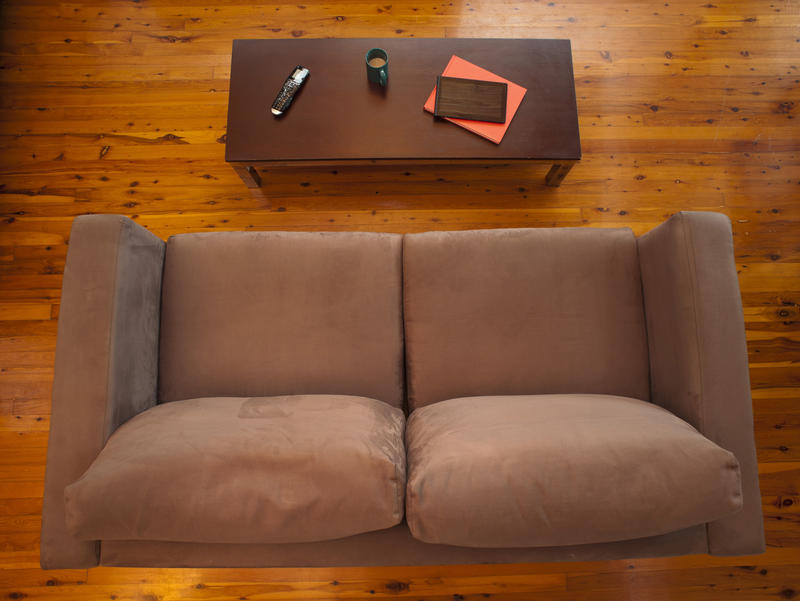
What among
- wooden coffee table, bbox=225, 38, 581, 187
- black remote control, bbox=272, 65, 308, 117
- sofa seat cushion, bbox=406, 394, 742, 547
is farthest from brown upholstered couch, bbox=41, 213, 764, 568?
black remote control, bbox=272, 65, 308, 117

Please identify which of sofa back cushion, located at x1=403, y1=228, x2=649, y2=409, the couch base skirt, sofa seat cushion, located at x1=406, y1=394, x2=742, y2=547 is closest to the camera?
sofa seat cushion, located at x1=406, y1=394, x2=742, y2=547

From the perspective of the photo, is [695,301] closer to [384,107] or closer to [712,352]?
[712,352]

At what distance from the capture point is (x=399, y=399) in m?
1.36

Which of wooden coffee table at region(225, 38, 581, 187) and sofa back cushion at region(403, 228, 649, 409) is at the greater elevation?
wooden coffee table at region(225, 38, 581, 187)

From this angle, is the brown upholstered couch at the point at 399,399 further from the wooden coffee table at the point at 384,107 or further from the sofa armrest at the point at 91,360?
the wooden coffee table at the point at 384,107

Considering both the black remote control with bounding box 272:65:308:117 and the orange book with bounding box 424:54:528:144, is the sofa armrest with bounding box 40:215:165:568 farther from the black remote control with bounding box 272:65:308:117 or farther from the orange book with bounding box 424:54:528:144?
the orange book with bounding box 424:54:528:144

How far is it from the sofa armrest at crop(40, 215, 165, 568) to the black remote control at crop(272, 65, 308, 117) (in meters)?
0.70

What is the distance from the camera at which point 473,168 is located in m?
2.04

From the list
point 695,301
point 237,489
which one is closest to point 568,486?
point 695,301

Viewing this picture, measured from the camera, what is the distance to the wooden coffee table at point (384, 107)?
1.61m

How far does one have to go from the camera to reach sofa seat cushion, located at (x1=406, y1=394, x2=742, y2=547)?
0.96 metres

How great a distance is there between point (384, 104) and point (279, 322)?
90 cm

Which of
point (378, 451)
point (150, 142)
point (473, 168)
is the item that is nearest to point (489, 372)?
point (378, 451)

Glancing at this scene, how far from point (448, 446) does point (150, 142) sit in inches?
76.1
